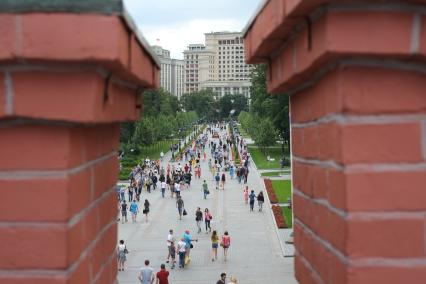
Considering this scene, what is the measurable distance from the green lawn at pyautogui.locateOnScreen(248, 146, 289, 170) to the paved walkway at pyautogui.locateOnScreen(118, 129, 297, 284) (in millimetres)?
15231

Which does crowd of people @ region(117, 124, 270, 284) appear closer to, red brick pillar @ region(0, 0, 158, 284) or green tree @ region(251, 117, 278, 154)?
green tree @ region(251, 117, 278, 154)

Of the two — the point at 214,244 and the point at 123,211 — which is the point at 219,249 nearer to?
the point at 214,244

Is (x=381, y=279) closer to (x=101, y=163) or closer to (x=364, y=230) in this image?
(x=364, y=230)

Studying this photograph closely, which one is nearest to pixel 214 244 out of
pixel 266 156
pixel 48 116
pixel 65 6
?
pixel 48 116

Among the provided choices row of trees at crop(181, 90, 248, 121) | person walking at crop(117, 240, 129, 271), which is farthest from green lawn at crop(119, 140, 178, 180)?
row of trees at crop(181, 90, 248, 121)

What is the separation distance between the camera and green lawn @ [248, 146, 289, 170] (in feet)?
162

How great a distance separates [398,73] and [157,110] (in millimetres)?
99389

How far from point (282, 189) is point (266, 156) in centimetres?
2471

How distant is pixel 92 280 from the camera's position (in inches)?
117

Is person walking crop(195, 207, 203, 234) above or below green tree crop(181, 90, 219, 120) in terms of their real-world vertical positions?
below

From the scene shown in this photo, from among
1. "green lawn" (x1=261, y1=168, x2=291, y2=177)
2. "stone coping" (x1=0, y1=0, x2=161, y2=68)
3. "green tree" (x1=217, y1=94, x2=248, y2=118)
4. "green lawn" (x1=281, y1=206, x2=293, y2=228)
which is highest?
"green tree" (x1=217, y1=94, x2=248, y2=118)

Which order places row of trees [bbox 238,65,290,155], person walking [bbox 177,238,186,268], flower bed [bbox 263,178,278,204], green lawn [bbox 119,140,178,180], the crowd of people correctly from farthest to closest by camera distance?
row of trees [bbox 238,65,290,155], green lawn [bbox 119,140,178,180], flower bed [bbox 263,178,278,204], person walking [bbox 177,238,186,268], the crowd of people

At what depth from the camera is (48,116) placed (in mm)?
2361

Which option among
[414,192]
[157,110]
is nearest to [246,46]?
[414,192]
